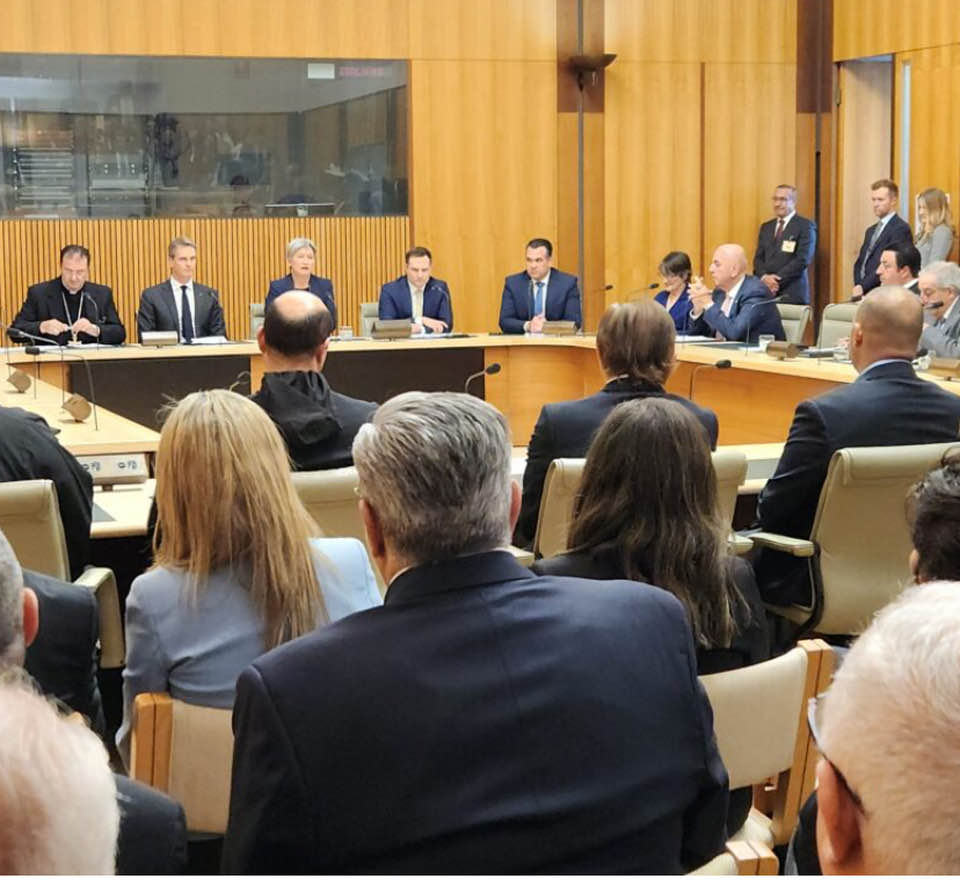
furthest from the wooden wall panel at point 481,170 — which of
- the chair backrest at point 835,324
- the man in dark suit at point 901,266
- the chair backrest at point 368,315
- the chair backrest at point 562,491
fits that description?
the chair backrest at point 562,491

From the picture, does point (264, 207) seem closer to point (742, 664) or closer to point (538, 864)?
point (742, 664)

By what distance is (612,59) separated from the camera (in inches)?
482

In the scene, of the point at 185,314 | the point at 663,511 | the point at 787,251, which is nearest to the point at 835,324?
the point at 787,251

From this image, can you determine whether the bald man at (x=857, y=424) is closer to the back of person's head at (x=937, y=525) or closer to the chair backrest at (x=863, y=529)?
the chair backrest at (x=863, y=529)

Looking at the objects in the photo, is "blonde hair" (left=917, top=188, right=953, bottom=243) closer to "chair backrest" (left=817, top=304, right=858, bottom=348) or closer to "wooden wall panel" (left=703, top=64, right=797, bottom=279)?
"chair backrest" (left=817, top=304, right=858, bottom=348)

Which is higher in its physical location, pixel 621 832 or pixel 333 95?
pixel 333 95

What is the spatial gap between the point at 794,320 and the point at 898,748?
9086 millimetres

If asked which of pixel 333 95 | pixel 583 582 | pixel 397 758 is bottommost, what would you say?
pixel 397 758

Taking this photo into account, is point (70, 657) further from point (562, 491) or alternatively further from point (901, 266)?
point (901, 266)

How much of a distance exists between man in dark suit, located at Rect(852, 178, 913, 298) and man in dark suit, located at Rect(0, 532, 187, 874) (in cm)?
929

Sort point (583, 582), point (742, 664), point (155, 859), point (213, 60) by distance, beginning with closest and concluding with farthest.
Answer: point (155, 859) < point (583, 582) < point (742, 664) < point (213, 60)

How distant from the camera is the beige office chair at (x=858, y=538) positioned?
4078mm

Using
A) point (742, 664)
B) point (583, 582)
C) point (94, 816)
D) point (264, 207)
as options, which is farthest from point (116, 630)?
point (264, 207)

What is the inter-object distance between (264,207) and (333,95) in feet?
3.32
